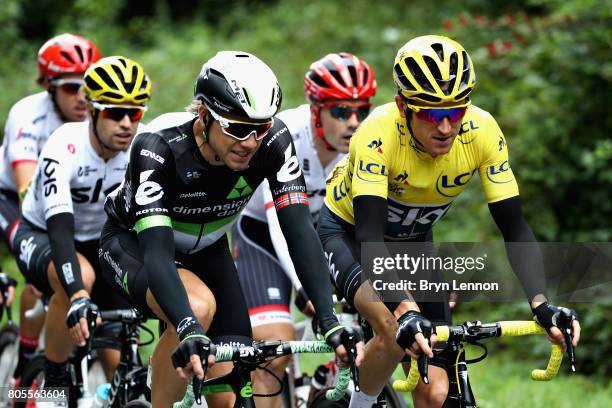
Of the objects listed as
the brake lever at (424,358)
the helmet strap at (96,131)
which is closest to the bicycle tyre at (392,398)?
the brake lever at (424,358)

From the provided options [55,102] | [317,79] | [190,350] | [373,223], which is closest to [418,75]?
[373,223]

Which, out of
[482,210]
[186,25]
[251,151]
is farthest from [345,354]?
[186,25]

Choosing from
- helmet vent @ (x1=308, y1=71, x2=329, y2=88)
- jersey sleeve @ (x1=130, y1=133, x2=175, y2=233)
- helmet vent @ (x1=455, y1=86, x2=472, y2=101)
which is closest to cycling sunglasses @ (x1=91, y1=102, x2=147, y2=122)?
helmet vent @ (x1=308, y1=71, x2=329, y2=88)

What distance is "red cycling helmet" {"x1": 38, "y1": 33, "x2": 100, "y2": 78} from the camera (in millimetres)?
8273

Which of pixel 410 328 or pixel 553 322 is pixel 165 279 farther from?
pixel 553 322

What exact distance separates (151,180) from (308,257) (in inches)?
33.2

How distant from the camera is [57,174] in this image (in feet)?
21.7

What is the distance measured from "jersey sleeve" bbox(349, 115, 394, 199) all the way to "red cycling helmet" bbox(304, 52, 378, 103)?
150 cm

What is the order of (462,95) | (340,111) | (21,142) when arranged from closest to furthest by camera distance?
(462,95) < (340,111) < (21,142)

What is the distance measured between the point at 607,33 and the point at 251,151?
21.2 feet

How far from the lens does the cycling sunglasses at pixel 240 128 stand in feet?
15.3

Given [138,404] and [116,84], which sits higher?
[116,84]

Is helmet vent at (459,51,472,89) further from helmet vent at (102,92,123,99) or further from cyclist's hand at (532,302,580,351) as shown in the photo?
helmet vent at (102,92,123,99)

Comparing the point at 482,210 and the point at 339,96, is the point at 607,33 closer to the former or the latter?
the point at 482,210
